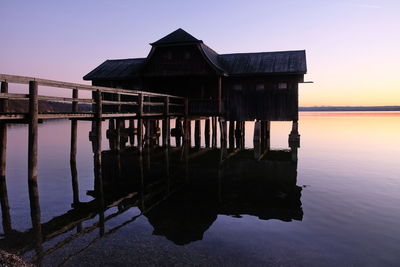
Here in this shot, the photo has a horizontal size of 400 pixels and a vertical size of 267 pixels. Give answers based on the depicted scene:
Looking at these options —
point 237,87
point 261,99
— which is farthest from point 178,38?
point 261,99

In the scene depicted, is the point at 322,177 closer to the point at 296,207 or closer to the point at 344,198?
the point at 344,198

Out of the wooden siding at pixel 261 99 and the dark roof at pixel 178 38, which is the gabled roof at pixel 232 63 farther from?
the wooden siding at pixel 261 99

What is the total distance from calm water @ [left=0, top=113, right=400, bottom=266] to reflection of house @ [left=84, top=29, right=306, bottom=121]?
625cm

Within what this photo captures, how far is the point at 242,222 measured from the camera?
373 inches

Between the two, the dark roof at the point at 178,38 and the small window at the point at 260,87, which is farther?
the small window at the point at 260,87

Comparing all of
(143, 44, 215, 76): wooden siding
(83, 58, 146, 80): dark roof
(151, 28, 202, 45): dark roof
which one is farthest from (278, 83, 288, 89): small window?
(83, 58, 146, 80): dark roof

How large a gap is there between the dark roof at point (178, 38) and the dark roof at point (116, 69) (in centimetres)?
319

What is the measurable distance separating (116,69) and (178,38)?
6.44 m

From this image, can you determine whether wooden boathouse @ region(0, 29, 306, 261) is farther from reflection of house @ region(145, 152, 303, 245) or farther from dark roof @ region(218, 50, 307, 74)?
reflection of house @ region(145, 152, 303, 245)

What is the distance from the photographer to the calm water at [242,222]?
7.09 m

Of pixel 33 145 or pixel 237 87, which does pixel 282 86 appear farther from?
pixel 33 145

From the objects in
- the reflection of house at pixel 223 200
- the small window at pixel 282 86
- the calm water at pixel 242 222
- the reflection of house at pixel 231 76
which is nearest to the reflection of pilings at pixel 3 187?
the calm water at pixel 242 222

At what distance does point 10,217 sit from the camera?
9.53 m

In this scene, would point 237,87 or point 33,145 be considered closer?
point 33,145
